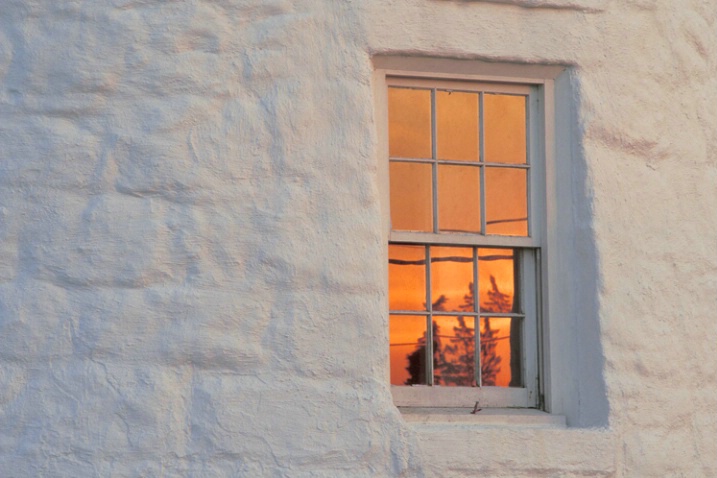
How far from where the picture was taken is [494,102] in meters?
6.11

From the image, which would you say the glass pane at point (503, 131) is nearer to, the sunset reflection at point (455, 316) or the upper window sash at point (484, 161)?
the upper window sash at point (484, 161)

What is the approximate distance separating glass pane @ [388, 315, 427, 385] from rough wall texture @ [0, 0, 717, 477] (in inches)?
13.1

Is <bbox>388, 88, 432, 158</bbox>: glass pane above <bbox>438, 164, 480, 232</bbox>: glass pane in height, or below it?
above

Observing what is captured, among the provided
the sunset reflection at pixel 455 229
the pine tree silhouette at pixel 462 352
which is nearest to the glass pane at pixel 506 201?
the sunset reflection at pixel 455 229

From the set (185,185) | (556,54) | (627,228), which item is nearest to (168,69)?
(185,185)

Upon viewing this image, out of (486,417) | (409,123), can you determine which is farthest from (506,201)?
(486,417)

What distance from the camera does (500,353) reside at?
6.02 metres

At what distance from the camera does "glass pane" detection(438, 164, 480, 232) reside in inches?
236

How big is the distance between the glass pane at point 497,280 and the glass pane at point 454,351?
130 millimetres

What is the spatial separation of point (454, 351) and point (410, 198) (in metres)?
0.74

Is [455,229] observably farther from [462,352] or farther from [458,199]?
[462,352]

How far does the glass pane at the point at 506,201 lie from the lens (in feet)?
19.9

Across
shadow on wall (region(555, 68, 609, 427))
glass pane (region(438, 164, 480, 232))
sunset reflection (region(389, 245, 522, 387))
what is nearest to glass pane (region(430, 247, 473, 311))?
sunset reflection (region(389, 245, 522, 387))

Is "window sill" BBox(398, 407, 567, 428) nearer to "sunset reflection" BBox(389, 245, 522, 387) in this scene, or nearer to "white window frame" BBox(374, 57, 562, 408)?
"white window frame" BBox(374, 57, 562, 408)
